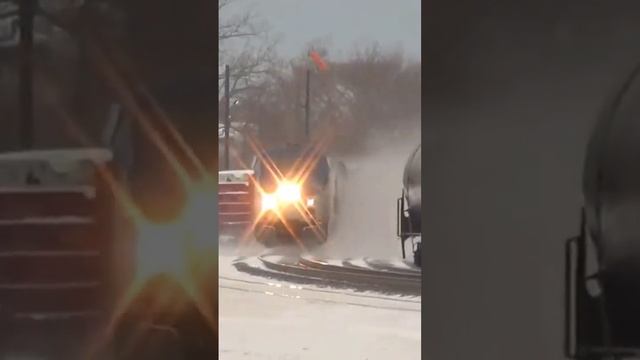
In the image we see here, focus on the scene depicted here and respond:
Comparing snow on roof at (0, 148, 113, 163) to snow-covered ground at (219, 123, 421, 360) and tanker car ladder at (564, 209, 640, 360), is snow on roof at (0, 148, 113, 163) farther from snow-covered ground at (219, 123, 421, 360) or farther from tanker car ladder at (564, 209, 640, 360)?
tanker car ladder at (564, 209, 640, 360)

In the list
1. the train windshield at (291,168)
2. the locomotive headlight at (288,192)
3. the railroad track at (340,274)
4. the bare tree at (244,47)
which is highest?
the bare tree at (244,47)

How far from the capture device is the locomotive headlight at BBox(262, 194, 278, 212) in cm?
191

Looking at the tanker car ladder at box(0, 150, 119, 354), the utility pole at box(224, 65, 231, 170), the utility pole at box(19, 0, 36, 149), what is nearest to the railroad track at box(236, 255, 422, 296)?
the utility pole at box(224, 65, 231, 170)

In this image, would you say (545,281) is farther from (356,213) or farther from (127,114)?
(127,114)

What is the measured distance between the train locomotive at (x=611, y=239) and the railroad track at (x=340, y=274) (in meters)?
0.50

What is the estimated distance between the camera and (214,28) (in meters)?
1.72

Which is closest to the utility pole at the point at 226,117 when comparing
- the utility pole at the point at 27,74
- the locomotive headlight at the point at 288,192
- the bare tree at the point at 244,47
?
the bare tree at the point at 244,47

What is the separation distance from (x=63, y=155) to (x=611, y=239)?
1.48 m

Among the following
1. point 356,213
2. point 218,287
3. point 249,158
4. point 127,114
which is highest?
point 127,114

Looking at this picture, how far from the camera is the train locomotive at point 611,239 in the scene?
5.05ft

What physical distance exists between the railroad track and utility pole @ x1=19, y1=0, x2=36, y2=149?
0.74 meters

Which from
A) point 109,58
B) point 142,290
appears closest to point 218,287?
point 142,290

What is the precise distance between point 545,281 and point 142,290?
3.67 feet

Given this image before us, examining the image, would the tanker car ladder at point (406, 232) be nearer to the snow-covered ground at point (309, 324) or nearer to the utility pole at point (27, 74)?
the snow-covered ground at point (309, 324)
